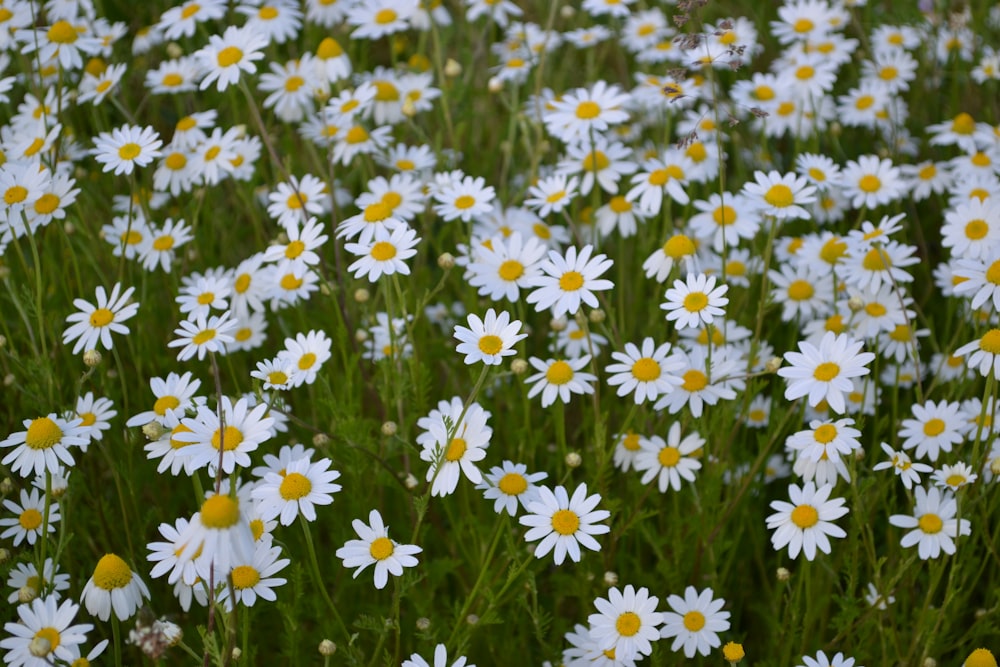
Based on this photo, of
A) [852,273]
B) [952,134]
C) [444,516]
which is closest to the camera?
[852,273]

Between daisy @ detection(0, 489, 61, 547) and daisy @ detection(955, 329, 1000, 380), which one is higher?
daisy @ detection(955, 329, 1000, 380)

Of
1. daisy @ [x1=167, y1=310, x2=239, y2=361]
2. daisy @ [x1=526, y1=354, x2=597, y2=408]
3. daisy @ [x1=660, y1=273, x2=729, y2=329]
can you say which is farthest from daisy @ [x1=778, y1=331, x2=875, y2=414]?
daisy @ [x1=167, y1=310, x2=239, y2=361]

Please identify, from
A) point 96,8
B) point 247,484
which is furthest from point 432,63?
point 247,484

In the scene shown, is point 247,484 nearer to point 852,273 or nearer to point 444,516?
point 444,516

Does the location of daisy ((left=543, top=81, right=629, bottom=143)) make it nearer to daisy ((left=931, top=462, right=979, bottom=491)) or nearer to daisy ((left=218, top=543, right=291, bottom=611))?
daisy ((left=931, top=462, right=979, bottom=491))

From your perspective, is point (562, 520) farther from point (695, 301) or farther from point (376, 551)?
point (695, 301)

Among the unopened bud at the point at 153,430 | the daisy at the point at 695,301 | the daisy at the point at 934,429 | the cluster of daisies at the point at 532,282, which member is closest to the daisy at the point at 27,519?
the cluster of daisies at the point at 532,282
